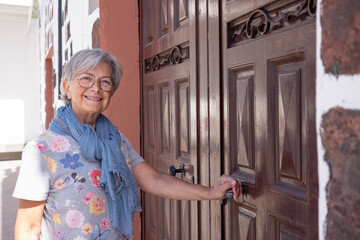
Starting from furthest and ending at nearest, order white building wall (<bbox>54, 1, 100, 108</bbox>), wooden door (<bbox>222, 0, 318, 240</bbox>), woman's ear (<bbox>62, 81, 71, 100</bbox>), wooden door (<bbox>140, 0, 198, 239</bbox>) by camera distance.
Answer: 1. white building wall (<bbox>54, 1, 100, 108</bbox>)
2. wooden door (<bbox>140, 0, 198, 239</bbox>)
3. woman's ear (<bbox>62, 81, 71, 100</bbox>)
4. wooden door (<bbox>222, 0, 318, 240</bbox>)

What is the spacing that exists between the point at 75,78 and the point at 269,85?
2.37 ft

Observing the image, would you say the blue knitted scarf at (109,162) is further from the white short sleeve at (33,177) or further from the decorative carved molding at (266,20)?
the decorative carved molding at (266,20)

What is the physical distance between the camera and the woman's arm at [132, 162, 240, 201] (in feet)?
4.40

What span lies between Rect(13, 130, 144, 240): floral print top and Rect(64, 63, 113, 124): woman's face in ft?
0.44

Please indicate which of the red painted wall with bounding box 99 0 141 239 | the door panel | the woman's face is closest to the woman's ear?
the woman's face

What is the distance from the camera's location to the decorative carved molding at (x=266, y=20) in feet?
3.43

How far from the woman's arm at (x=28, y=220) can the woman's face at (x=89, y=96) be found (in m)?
0.37

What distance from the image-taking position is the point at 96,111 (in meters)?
1.47

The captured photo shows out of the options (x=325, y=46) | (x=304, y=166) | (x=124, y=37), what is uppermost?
(x=124, y=37)

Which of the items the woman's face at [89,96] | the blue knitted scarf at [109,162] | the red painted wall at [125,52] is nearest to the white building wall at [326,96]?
the blue knitted scarf at [109,162]

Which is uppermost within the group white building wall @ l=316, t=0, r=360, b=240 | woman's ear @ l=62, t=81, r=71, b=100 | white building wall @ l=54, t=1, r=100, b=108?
white building wall @ l=54, t=1, r=100, b=108

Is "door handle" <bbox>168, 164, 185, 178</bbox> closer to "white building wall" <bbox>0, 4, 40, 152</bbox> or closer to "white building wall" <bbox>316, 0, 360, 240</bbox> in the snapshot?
"white building wall" <bbox>316, 0, 360, 240</bbox>

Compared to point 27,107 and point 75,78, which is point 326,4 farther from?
point 27,107

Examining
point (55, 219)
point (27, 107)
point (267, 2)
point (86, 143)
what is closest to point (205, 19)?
point (267, 2)
